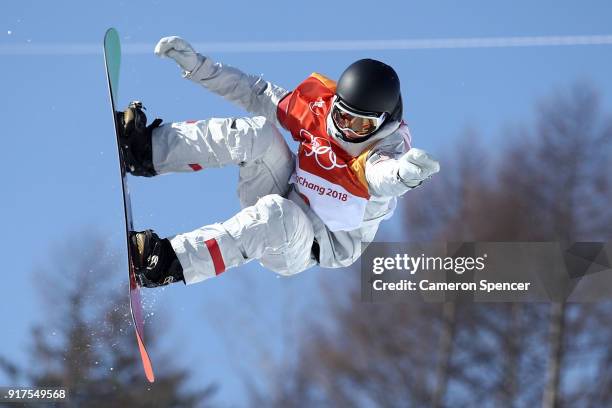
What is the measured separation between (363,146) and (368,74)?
0.30 m

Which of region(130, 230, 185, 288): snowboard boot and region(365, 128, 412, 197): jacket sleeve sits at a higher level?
region(365, 128, 412, 197): jacket sleeve

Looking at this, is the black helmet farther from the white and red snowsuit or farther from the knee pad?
the knee pad

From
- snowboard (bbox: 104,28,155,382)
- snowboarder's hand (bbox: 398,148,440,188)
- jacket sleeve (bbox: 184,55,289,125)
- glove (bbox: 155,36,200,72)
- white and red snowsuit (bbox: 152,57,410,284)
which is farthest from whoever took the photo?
jacket sleeve (bbox: 184,55,289,125)

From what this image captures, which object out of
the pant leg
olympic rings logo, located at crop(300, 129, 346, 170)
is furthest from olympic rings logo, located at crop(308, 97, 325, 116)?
the pant leg

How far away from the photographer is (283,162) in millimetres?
4527

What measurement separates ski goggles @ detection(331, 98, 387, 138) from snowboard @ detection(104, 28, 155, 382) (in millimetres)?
912

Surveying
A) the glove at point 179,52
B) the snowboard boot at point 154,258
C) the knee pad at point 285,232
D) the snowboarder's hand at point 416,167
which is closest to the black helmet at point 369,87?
the snowboarder's hand at point 416,167

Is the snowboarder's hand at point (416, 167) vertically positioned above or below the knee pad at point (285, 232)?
above

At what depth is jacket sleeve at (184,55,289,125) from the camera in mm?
4672

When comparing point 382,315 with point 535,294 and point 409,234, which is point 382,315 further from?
point 535,294

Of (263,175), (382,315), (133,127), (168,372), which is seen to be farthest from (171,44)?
(382,315)

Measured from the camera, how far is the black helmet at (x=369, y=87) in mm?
4316

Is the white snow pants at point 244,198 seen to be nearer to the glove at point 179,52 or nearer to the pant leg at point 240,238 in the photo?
the pant leg at point 240,238

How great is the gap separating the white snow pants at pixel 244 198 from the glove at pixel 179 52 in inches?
10.3
